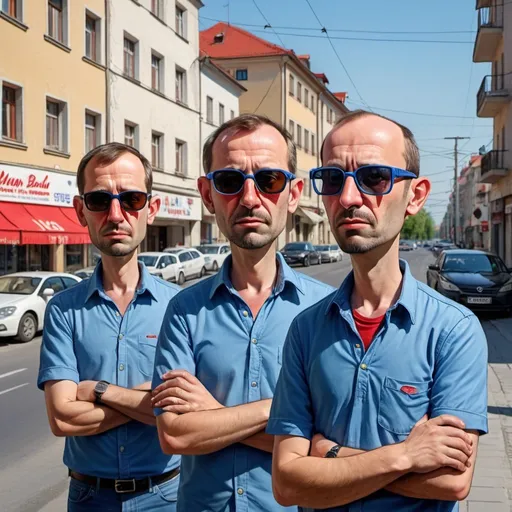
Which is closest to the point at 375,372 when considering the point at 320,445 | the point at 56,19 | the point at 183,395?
the point at 320,445

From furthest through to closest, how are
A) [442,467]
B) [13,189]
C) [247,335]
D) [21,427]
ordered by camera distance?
[13,189], [21,427], [247,335], [442,467]

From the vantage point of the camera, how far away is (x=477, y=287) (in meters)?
16.1

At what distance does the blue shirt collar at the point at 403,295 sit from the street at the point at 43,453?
3.06 meters

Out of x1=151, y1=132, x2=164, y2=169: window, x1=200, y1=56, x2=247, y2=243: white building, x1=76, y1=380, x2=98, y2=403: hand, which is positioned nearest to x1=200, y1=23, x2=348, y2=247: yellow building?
x1=200, y1=56, x2=247, y2=243: white building

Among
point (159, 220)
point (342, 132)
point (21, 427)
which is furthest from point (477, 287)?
point (159, 220)

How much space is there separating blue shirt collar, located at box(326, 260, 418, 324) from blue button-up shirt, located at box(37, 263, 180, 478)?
3.62 ft

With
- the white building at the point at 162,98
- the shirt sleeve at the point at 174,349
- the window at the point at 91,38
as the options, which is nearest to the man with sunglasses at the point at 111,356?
the shirt sleeve at the point at 174,349

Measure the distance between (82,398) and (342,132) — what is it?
153 centimetres

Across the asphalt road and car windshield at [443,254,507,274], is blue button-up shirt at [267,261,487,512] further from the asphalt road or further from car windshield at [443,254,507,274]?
car windshield at [443,254,507,274]

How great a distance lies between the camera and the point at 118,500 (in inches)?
107

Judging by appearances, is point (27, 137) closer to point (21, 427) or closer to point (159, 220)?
point (159, 220)

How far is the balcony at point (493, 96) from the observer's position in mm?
29023

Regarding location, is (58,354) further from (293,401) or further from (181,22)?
(181,22)

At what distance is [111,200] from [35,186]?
788 inches
